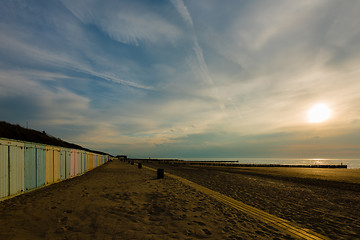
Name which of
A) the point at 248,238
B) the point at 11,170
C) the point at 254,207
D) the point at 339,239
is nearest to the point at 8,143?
the point at 11,170

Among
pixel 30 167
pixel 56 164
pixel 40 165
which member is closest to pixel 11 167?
pixel 30 167

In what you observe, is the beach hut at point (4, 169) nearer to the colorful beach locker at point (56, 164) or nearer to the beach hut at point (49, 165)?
the beach hut at point (49, 165)

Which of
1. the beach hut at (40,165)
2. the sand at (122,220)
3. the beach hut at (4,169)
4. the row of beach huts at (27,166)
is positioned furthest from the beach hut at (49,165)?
the beach hut at (4,169)

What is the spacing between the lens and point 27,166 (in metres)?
10.9

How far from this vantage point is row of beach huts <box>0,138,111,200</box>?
29.7ft

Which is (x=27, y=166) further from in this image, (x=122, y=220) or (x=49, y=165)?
(x=122, y=220)

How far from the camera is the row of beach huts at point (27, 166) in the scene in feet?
29.7

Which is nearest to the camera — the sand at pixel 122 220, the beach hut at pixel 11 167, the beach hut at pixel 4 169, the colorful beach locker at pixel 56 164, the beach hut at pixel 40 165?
the sand at pixel 122 220

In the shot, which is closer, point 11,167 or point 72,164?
point 11,167

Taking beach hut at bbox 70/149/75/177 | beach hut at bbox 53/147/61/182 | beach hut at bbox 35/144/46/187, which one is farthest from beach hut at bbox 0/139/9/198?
beach hut at bbox 70/149/75/177

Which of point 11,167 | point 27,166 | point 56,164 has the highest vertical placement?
point 11,167

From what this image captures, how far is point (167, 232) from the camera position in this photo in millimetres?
5812

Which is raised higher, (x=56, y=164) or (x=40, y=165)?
(x=40, y=165)

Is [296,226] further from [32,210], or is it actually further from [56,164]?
[56,164]
